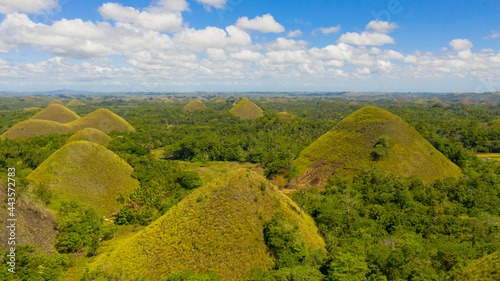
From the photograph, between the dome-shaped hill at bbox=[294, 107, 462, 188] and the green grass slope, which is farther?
the dome-shaped hill at bbox=[294, 107, 462, 188]

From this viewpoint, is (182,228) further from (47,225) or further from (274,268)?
(47,225)

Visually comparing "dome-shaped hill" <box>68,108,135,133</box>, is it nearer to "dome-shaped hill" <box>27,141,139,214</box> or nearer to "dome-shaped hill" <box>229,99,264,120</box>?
"dome-shaped hill" <box>27,141,139,214</box>

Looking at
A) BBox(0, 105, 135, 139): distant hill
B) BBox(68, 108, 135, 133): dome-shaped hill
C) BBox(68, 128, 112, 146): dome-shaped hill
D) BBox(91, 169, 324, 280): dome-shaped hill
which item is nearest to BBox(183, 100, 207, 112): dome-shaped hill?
BBox(0, 105, 135, 139): distant hill

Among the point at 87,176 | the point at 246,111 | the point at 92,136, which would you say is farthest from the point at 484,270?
the point at 246,111

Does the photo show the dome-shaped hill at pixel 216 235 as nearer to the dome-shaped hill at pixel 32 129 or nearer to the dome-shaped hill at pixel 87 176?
the dome-shaped hill at pixel 87 176

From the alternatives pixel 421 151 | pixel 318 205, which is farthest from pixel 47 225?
pixel 421 151

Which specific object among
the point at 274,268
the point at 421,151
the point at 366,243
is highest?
the point at 421,151

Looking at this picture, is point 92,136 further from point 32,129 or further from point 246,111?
point 246,111

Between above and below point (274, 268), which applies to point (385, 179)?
above
